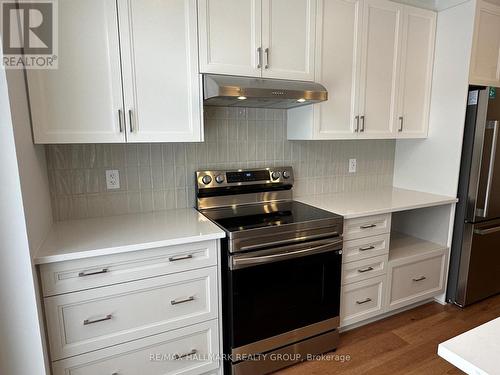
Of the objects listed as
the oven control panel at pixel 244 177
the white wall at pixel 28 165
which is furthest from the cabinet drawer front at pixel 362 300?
the white wall at pixel 28 165

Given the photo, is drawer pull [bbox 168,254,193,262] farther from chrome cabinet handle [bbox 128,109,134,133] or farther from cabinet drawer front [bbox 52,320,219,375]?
chrome cabinet handle [bbox 128,109,134,133]

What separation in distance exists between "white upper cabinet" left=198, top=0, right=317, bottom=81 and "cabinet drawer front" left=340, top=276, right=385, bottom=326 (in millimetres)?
1434

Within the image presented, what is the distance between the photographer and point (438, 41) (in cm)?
239

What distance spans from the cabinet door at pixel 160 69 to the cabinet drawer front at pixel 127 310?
2.46 feet

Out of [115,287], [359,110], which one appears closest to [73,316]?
[115,287]

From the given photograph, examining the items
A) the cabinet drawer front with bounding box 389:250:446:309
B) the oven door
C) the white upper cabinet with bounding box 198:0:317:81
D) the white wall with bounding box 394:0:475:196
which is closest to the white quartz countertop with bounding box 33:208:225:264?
the oven door

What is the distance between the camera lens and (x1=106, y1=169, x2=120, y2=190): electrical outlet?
1862 mm

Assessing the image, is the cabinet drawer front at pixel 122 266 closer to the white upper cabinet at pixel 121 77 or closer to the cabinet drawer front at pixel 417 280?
the white upper cabinet at pixel 121 77

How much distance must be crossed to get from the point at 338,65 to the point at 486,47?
3.94 feet

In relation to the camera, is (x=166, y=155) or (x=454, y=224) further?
(x=454, y=224)

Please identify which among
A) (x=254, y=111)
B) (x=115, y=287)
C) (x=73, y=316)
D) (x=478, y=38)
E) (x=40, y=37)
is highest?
(x=478, y=38)

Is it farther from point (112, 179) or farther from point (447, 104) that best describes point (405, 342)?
point (112, 179)

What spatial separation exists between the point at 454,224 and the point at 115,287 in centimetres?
246

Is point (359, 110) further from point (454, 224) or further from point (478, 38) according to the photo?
point (454, 224)
